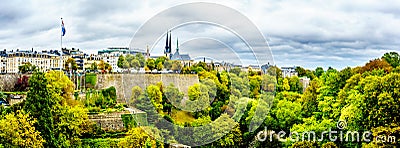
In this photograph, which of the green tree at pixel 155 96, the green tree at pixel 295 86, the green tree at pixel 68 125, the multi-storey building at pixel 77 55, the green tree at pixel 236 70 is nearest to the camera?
the green tree at pixel 68 125

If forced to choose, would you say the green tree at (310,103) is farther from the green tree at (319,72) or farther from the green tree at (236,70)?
the green tree at (319,72)

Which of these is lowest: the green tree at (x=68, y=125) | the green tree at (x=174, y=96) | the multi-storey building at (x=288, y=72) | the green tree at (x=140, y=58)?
the green tree at (x=68, y=125)

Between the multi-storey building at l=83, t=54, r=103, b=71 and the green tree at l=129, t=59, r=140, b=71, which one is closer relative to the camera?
the green tree at l=129, t=59, r=140, b=71

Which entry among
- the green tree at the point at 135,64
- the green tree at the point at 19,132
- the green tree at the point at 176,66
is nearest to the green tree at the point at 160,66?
the green tree at the point at 176,66

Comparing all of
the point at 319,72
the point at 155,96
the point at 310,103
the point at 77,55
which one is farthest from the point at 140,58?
the point at 77,55

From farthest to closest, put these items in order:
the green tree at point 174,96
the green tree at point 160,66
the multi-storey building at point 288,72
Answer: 1. the multi-storey building at point 288,72
2. the green tree at point 160,66
3. the green tree at point 174,96

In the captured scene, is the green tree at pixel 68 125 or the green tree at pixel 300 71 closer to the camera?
the green tree at pixel 68 125

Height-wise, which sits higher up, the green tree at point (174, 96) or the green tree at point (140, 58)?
the green tree at point (140, 58)

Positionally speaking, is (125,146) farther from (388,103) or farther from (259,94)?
(259,94)

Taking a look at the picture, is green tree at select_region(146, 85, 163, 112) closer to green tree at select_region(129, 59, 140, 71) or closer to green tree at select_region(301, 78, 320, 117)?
green tree at select_region(301, 78, 320, 117)

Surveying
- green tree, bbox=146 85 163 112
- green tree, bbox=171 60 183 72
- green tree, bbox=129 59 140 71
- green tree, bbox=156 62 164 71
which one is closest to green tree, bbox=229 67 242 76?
green tree, bbox=146 85 163 112
